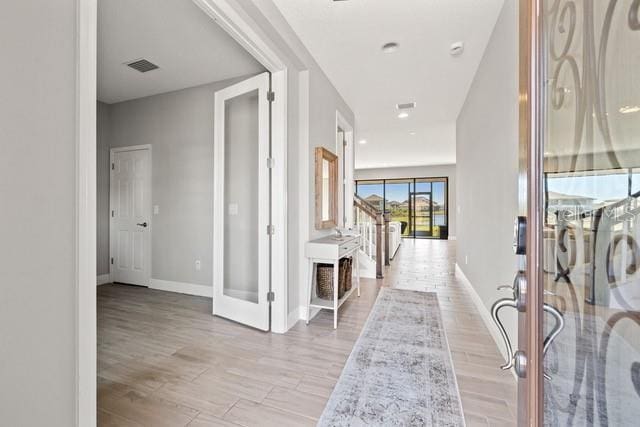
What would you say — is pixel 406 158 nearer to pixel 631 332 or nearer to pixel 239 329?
pixel 239 329

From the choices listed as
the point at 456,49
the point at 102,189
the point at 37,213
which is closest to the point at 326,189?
the point at 456,49

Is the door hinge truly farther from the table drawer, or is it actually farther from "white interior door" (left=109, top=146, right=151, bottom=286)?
"white interior door" (left=109, top=146, right=151, bottom=286)

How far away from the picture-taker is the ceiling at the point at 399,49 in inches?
85.0

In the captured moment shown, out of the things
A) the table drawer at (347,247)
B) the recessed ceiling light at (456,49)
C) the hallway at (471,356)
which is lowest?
the hallway at (471,356)

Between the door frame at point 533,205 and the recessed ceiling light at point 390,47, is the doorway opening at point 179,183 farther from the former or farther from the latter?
the door frame at point 533,205

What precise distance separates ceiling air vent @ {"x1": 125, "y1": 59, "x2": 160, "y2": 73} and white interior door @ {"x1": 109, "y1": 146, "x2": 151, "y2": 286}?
1.17 metres

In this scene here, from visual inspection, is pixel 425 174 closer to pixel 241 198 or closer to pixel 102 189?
pixel 241 198

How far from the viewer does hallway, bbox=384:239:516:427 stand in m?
1.54

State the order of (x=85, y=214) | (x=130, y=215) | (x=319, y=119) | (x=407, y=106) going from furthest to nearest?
(x=407, y=106), (x=130, y=215), (x=319, y=119), (x=85, y=214)

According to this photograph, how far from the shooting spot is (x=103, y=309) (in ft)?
10.1

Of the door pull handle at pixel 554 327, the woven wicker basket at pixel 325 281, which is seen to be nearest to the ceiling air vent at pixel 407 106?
the woven wicker basket at pixel 325 281

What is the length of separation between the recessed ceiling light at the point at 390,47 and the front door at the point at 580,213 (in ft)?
7.41

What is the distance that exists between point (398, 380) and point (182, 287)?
305 centimetres

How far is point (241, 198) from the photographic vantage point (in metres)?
2.87
